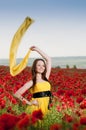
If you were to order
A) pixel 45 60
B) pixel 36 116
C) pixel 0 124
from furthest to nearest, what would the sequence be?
pixel 45 60 → pixel 36 116 → pixel 0 124

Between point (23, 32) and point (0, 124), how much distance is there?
4876mm

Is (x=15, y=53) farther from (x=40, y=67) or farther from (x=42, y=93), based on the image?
(x=42, y=93)

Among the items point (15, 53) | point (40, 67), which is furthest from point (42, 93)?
point (15, 53)

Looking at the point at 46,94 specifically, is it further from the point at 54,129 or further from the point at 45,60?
the point at 54,129

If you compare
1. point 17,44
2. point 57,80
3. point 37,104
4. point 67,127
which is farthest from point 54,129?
point 57,80

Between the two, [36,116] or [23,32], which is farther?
[23,32]

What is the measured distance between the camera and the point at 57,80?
13.8 m

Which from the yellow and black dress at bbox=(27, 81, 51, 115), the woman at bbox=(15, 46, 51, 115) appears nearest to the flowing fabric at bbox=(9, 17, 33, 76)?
the woman at bbox=(15, 46, 51, 115)

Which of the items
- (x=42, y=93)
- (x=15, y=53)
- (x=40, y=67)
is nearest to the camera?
(x=40, y=67)

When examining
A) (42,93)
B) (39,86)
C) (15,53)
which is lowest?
(42,93)

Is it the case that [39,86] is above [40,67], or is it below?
below

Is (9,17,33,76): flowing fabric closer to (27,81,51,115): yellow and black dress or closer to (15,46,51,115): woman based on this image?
(15,46,51,115): woman

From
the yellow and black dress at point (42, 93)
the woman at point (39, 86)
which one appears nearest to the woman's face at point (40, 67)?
the woman at point (39, 86)

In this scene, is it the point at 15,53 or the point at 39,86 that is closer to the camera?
the point at 39,86
